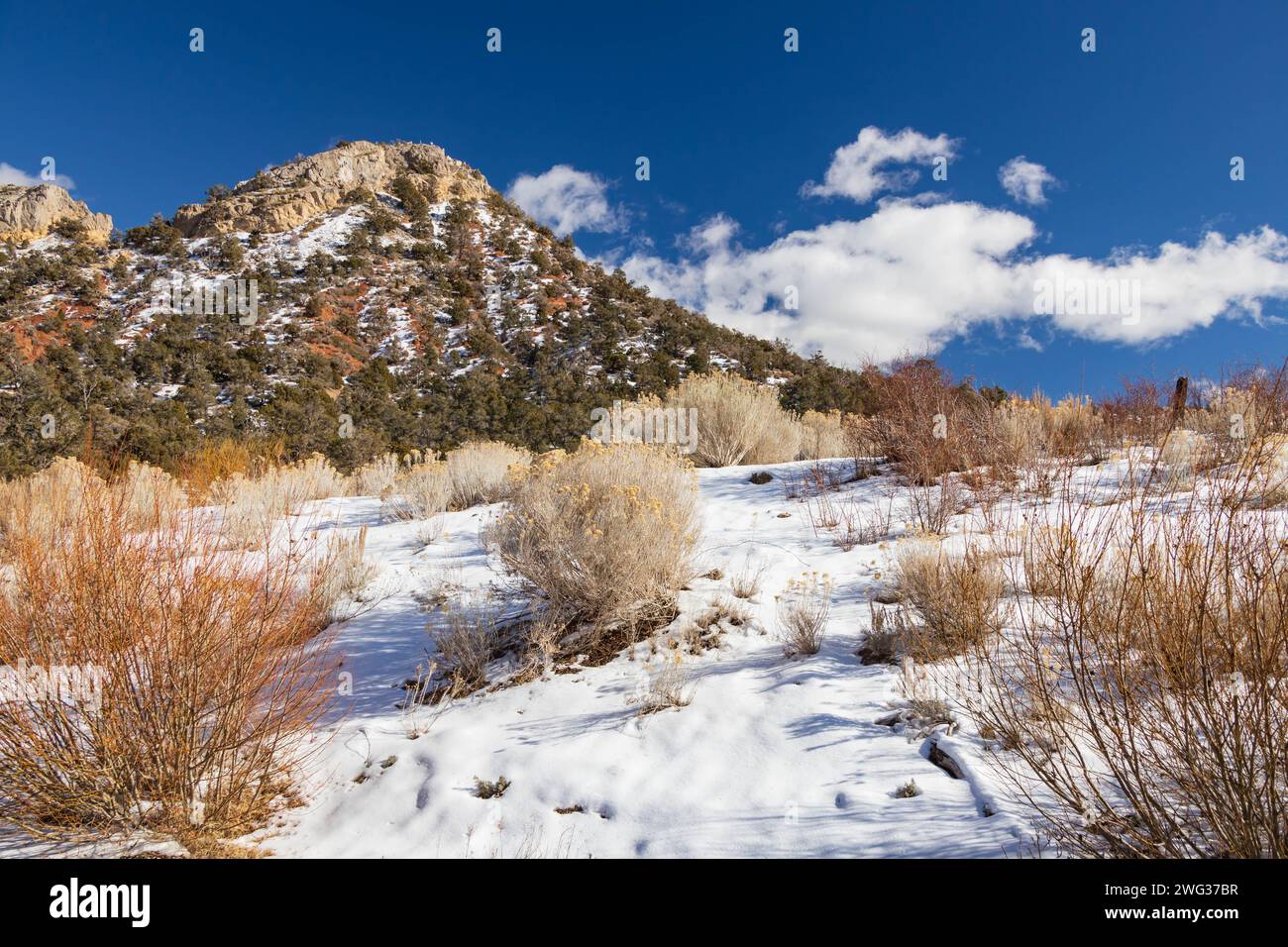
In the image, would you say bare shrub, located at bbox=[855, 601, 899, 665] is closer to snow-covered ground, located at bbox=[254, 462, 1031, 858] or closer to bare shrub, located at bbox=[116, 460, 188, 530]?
snow-covered ground, located at bbox=[254, 462, 1031, 858]

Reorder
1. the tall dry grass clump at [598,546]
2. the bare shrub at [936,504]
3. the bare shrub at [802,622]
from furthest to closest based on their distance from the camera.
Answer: the bare shrub at [936,504] → the tall dry grass clump at [598,546] → the bare shrub at [802,622]

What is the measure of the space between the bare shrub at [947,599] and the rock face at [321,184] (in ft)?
138

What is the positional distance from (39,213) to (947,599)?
5108 cm

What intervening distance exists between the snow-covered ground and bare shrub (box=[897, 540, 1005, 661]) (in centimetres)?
34

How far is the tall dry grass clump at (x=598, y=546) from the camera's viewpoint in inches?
152

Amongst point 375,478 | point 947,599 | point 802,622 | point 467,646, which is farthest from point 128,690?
point 375,478

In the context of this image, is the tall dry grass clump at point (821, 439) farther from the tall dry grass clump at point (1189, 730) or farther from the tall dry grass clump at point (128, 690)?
the tall dry grass clump at point (128, 690)

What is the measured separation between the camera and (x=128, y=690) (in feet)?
7.45

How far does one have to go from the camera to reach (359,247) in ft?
110

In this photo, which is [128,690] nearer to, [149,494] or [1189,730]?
[1189,730]

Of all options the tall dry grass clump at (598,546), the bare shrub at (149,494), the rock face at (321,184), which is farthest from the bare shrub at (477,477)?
the rock face at (321,184)

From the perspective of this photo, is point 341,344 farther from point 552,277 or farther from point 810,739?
point 810,739

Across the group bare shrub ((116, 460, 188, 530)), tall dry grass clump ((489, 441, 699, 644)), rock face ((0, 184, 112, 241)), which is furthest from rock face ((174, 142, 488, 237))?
tall dry grass clump ((489, 441, 699, 644))
